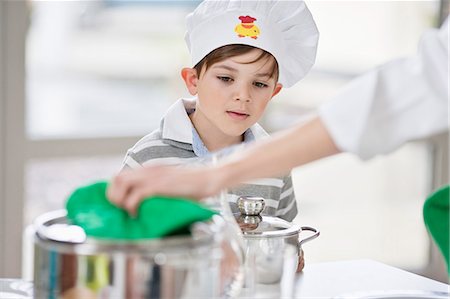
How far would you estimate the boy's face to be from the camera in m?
1.57

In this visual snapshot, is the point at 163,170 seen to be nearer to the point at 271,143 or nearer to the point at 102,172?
the point at 271,143

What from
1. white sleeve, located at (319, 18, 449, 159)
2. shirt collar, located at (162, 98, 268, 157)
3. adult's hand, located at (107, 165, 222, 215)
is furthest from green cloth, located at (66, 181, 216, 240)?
shirt collar, located at (162, 98, 268, 157)

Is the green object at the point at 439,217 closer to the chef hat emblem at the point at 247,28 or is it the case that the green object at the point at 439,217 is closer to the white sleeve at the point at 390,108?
the white sleeve at the point at 390,108

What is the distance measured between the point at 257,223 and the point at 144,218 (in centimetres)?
29

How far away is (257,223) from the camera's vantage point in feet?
3.72

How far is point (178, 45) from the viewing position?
2939 millimetres

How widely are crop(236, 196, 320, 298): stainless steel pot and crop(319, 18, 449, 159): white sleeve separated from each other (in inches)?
5.7

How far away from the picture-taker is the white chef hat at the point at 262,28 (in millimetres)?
1523

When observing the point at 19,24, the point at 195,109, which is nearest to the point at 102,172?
the point at 19,24

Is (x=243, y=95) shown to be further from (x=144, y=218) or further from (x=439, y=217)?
(x=144, y=218)

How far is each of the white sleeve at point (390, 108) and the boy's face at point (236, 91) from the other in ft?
2.18

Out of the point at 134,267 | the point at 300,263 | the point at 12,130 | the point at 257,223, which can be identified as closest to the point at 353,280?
the point at 300,263

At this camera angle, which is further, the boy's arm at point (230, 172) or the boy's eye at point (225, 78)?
the boy's eye at point (225, 78)

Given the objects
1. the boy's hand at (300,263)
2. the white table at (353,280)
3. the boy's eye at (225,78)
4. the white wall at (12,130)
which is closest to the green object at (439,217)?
the white table at (353,280)
